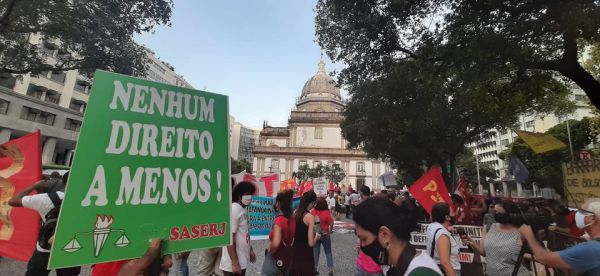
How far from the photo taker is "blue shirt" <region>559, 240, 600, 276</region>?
2354 mm

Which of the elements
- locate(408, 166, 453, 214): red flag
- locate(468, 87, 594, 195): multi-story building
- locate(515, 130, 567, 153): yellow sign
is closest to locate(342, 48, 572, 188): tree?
locate(515, 130, 567, 153): yellow sign

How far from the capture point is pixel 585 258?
93.5 inches

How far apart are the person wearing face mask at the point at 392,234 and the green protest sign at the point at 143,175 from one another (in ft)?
3.10

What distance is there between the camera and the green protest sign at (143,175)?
1.72 meters

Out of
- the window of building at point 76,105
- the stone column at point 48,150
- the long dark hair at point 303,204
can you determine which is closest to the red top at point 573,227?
the long dark hair at point 303,204

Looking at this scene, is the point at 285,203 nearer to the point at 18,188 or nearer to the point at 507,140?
the point at 18,188

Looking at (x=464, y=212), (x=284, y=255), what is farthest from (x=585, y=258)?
(x=464, y=212)

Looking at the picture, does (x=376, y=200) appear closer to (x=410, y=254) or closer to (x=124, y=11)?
(x=410, y=254)

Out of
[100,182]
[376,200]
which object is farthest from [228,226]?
[376,200]

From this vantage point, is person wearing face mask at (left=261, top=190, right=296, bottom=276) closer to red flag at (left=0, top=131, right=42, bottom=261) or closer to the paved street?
red flag at (left=0, top=131, right=42, bottom=261)

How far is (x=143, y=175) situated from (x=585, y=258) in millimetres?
3174

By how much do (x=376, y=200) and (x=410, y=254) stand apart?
363mm

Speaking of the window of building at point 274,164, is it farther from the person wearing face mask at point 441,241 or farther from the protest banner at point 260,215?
the person wearing face mask at point 441,241

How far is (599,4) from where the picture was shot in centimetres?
607
